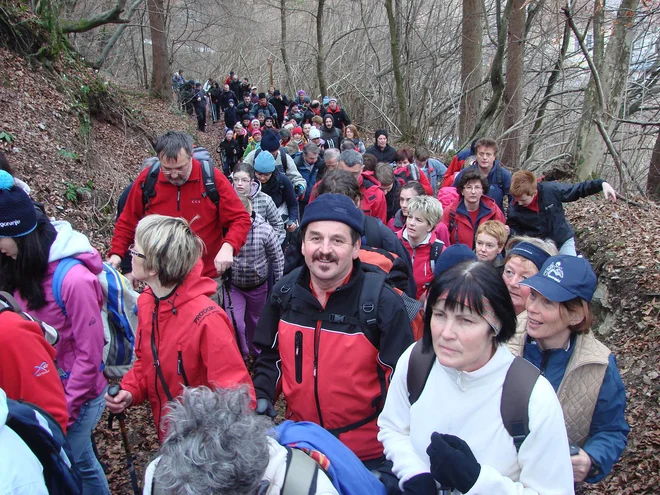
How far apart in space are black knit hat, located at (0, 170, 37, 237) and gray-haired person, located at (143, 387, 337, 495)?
5.68 ft

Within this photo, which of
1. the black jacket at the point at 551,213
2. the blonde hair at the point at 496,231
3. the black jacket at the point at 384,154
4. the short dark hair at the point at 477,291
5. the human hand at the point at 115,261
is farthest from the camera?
the black jacket at the point at 384,154

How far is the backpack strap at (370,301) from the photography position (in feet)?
8.12

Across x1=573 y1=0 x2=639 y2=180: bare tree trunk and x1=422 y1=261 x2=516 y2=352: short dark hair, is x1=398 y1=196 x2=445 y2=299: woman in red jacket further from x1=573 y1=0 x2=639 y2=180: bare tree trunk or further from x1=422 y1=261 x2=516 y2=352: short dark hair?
x1=573 y1=0 x2=639 y2=180: bare tree trunk

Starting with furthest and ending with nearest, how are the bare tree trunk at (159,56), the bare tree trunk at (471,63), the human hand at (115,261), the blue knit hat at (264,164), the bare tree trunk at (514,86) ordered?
the bare tree trunk at (159,56) < the bare tree trunk at (471,63) < the bare tree trunk at (514,86) < the blue knit hat at (264,164) < the human hand at (115,261)

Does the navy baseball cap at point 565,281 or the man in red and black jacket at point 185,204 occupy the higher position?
the man in red and black jacket at point 185,204

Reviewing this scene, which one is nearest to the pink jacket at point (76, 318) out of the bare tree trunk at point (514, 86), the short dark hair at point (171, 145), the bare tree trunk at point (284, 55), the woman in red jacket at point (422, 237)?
the short dark hair at point (171, 145)

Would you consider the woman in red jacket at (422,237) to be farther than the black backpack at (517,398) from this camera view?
Yes

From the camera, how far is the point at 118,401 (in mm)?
2650

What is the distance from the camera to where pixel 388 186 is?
7352mm

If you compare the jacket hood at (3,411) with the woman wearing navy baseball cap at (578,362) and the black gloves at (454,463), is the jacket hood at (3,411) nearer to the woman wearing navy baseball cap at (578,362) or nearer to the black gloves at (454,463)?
the black gloves at (454,463)

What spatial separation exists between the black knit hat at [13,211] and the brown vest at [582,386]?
298cm

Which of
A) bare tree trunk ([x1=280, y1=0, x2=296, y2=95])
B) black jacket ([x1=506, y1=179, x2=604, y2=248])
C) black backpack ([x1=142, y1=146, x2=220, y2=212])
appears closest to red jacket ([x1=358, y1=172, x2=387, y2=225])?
black jacket ([x1=506, y1=179, x2=604, y2=248])

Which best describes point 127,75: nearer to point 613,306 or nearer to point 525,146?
point 525,146

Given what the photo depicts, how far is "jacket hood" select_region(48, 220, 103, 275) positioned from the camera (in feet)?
9.16
